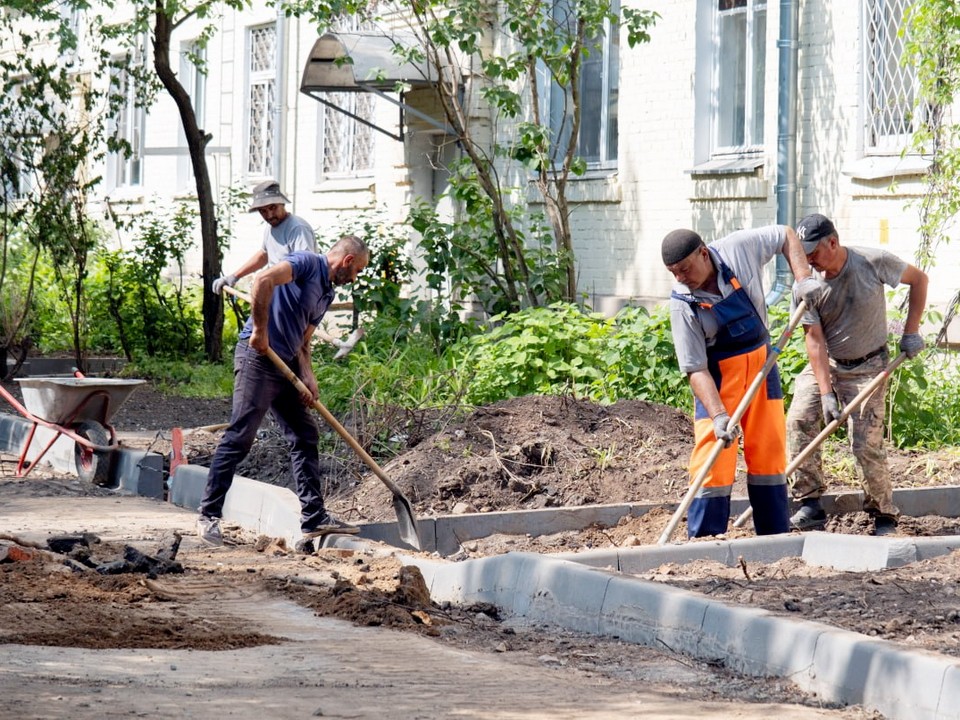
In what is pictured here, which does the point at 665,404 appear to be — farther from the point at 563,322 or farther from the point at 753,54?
the point at 753,54

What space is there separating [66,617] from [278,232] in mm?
5171

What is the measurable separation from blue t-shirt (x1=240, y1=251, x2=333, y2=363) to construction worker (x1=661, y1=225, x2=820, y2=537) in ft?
6.46

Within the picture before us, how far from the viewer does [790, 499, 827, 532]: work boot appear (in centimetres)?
838

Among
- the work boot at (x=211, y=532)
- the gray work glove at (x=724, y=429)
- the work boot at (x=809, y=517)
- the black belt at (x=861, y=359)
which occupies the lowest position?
the work boot at (x=211, y=532)

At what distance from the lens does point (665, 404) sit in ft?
34.2

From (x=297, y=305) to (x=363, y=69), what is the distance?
26.5ft

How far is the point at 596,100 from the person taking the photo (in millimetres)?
15227

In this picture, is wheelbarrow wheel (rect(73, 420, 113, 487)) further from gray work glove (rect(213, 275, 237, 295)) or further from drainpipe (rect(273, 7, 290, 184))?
drainpipe (rect(273, 7, 290, 184))

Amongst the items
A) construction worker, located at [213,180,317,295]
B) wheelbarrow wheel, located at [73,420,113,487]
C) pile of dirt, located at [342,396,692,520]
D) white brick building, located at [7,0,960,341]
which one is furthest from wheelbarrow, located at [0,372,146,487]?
white brick building, located at [7,0,960,341]

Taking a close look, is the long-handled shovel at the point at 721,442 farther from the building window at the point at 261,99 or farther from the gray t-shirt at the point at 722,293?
the building window at the point at 261,99

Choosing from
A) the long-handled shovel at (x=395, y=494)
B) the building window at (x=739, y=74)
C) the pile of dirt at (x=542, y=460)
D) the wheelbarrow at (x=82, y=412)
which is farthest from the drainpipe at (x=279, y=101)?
the long-handled shovel at (x=395, y=494)

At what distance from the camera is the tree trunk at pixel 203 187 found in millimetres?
15914

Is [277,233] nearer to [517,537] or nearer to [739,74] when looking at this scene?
[517,537]

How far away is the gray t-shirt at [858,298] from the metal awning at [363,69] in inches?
278
